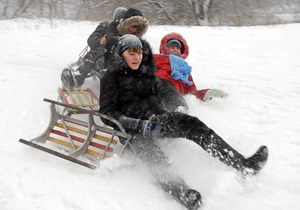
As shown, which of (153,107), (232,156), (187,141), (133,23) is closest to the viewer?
(232,156)

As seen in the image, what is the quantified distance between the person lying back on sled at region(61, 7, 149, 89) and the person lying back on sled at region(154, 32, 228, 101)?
50 centimetres

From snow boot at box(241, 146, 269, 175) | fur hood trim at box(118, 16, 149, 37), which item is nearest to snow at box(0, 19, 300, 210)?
snow boot at box(241, 146, 269, 175)

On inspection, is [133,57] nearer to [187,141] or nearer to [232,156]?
[187,141]

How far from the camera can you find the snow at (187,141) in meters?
2.84

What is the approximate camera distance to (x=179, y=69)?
465cm

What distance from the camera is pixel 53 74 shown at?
238 inches

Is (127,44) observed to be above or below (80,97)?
above

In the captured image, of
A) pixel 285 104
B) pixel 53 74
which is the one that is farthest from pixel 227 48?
pixel 53 74

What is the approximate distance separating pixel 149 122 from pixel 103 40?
7.99 feet

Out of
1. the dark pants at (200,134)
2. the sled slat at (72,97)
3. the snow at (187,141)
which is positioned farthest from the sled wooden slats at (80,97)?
the dark pants at (200,134)

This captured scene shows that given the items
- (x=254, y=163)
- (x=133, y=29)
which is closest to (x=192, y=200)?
(x=254, y=163)

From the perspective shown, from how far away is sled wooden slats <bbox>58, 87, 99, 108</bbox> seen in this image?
A: 449cm

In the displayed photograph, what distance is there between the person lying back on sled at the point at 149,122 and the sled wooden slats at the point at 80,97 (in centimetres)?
112

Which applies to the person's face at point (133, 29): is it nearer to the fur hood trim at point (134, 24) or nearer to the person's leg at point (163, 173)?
the fur hood trim at point (134, 24)
